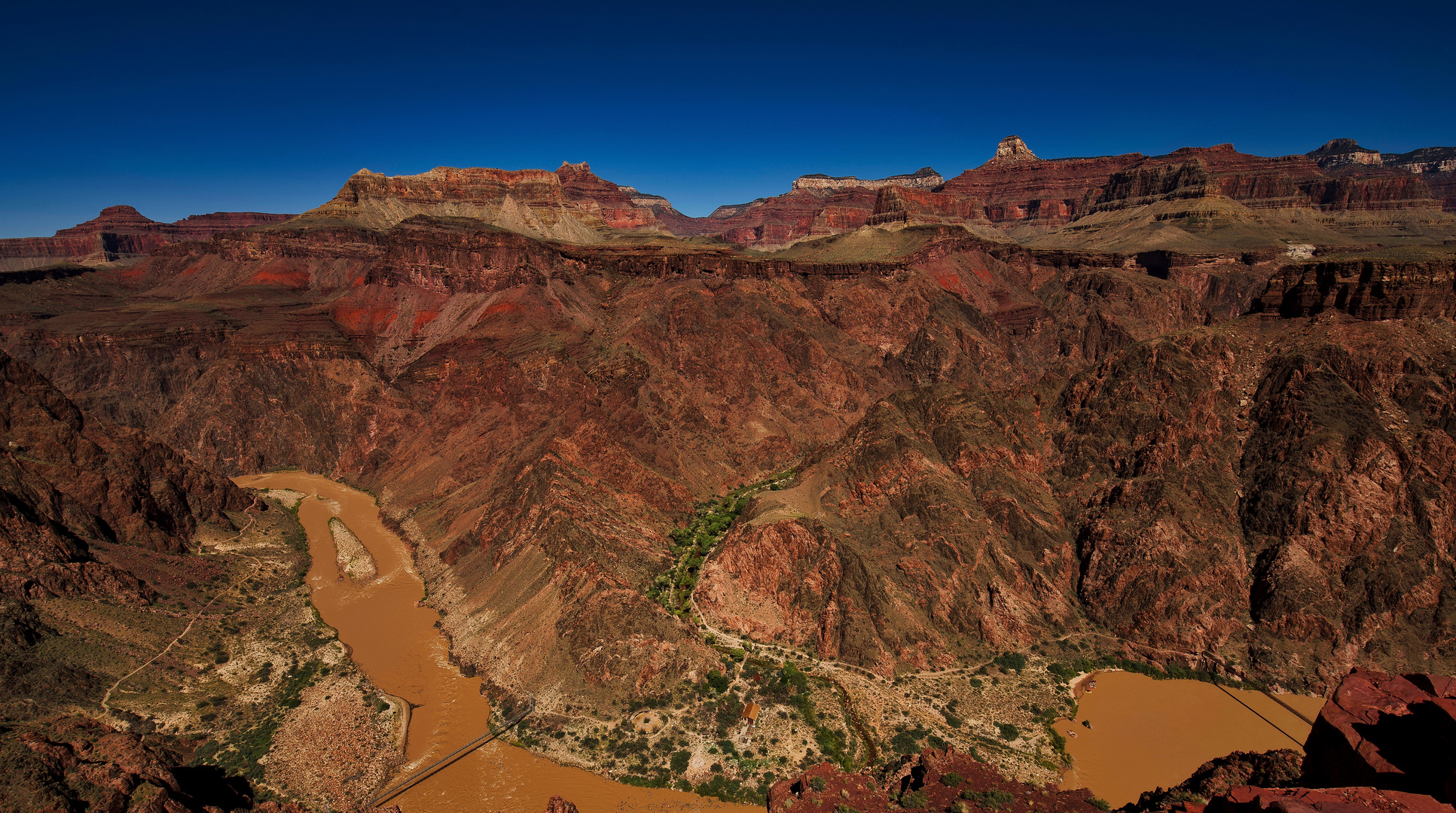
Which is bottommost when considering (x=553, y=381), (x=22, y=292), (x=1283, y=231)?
(x=553, y=381)

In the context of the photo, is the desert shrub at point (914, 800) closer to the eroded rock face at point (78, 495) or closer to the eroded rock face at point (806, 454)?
the eroded rock face at point (806, 454)

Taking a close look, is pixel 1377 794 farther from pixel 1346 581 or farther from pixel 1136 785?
pixel 1346 581

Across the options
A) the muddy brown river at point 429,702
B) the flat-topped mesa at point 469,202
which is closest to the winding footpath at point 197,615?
the muddy brown river at point 429,702

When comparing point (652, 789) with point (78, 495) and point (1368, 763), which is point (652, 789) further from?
point (78, 495)

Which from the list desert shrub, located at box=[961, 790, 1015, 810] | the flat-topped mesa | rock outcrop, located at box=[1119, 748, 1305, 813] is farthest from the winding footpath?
the flat-topped mesa

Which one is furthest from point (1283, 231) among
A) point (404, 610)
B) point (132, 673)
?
point (132, 673)

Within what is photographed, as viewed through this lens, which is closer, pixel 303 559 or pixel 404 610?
pixel 404 610
